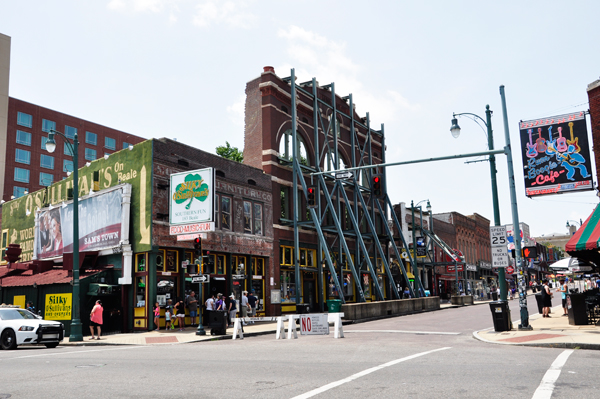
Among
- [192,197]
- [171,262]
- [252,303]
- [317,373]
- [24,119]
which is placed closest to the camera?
[317,373]

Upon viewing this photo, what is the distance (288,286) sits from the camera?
33.1m

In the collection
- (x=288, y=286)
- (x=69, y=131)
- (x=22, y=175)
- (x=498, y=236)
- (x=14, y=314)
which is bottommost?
(x=14, y=314)

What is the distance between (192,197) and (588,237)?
1559 centimetres

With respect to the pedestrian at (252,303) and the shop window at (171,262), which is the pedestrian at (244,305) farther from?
the shop window at (171,262)

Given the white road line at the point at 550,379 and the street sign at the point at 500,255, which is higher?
the street sign at the point at 500,255

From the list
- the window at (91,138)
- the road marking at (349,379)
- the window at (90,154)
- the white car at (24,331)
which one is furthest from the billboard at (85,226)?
the window at (91,138)

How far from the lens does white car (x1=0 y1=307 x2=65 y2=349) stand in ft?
58.6

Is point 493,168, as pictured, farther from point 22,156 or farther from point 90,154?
point 90,154

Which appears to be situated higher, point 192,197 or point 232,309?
point 192,197

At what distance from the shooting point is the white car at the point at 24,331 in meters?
17.9

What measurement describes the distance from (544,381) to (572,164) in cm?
1414

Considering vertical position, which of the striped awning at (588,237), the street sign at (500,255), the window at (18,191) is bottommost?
the street sign at (500,255)

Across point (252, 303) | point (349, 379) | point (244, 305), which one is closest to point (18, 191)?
point (252, 303)

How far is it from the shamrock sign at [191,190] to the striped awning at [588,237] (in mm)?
A: 14543
